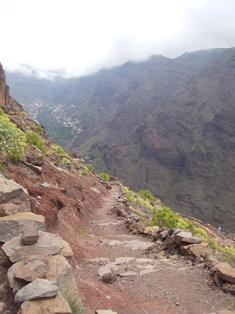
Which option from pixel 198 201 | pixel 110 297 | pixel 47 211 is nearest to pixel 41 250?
pixel 110 297

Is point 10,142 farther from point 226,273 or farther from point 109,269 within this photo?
point 226,273

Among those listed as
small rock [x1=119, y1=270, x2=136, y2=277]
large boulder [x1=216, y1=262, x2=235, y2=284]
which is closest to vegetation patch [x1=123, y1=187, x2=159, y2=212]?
small rock [x1=119, y1=270, x2=136, y2=277]

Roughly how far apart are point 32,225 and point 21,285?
2595 millimetres

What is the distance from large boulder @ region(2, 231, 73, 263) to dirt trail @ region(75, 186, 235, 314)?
5.37ft

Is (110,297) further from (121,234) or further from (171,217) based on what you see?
(171,217)

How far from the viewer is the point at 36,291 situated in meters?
9.32

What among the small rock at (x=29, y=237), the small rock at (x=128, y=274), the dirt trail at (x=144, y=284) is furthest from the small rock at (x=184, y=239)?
the small rock at (x=29, y=237)

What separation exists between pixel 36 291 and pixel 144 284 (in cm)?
616

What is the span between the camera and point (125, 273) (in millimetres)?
15805

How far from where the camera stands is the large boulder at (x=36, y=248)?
11.1m

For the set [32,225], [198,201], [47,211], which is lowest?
[198,201]

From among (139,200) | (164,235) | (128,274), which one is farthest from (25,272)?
(139,200)

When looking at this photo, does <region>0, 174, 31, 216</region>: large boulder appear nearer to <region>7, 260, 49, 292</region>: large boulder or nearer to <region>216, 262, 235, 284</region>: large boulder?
<region>7, 260, 49, 292</region>: large boulder

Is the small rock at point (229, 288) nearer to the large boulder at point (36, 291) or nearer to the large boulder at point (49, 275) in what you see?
the large boulder at point (49, 275)
